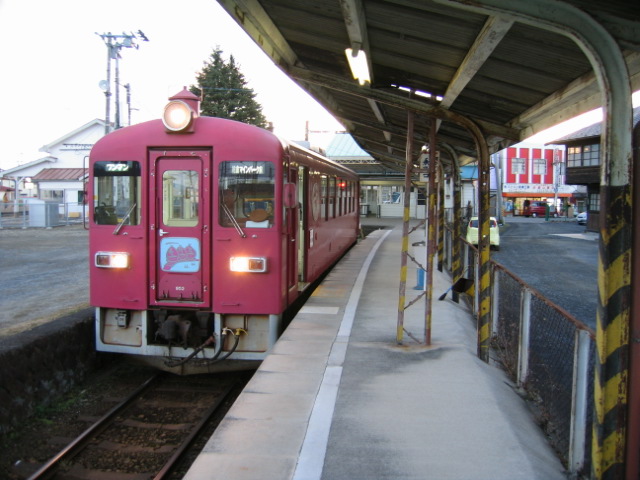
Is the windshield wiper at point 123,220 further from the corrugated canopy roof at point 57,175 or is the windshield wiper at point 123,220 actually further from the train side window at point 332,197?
the corrugated canopy roof at point 57,175

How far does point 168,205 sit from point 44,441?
285 cm

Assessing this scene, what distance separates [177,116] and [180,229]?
134 cm

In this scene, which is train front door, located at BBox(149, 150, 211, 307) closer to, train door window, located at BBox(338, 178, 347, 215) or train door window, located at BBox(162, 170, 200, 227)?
train door window, located at BBox(162, 170, 200, 227)

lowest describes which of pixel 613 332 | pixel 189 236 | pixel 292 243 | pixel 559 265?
pixel 559 265

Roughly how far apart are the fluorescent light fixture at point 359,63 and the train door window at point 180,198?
2313 mm

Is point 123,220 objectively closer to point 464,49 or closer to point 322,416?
point 322,416

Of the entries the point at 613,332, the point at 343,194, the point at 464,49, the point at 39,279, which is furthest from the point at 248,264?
the point at 39,279

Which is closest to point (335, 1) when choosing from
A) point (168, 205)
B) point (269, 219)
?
point (269, 219)

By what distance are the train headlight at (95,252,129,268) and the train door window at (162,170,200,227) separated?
2.13 feet

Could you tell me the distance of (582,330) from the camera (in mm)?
4090

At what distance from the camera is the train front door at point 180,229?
682cm

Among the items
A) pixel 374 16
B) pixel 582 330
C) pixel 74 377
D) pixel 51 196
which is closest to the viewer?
pixel 582 330

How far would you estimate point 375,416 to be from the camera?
15.7 feet

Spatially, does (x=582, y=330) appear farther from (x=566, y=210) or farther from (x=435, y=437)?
(x=566, y=210)
